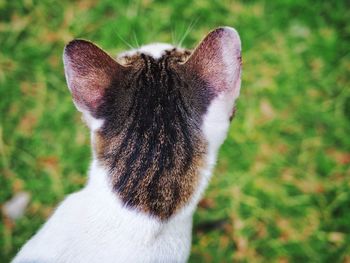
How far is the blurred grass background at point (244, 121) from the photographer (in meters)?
2.39

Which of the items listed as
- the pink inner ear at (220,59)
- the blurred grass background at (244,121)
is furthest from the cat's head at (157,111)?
the blurred grass background at (244,121)

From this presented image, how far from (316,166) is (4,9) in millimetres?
2390

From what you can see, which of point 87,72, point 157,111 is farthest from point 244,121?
point 87,72

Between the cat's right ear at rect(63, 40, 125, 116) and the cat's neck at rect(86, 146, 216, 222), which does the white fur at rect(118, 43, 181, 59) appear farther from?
the cat's neck at rect(86, 146, 216, 222)

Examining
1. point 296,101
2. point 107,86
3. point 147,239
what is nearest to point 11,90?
point 107,86

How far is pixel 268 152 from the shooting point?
8.43ft

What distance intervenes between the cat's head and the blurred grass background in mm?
980

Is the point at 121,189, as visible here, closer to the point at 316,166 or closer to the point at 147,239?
the point at 147,239

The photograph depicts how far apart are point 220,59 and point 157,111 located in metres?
0.29

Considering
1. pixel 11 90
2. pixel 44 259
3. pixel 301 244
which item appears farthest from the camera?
pixel 11 90

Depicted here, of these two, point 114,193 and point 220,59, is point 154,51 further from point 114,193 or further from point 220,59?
point 114,193

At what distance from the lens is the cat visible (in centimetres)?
135

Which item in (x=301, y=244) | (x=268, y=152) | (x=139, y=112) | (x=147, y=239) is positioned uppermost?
(x=139, y=112)

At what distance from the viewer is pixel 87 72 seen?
1341 mm
